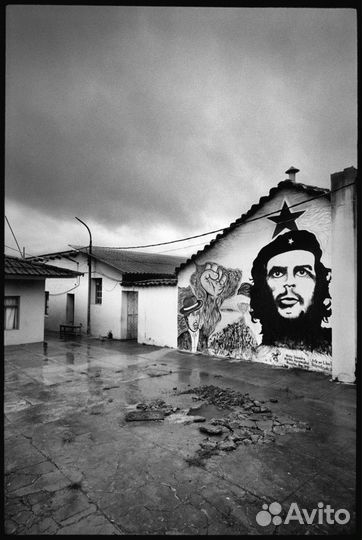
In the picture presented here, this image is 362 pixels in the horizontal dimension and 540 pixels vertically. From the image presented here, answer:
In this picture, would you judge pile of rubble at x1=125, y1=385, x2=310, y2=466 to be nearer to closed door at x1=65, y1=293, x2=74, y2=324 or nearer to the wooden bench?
the wooden bench

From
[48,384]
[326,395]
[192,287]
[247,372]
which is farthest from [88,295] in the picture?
[326,395]

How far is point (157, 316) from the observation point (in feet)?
47.5

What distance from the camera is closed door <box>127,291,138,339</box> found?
16337 millimetres

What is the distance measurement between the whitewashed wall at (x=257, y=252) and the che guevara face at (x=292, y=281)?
0.64 meters

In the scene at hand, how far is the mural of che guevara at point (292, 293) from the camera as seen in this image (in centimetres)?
941

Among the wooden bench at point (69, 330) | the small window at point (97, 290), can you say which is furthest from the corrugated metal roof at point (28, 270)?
the wooden bench at point (69, 330)

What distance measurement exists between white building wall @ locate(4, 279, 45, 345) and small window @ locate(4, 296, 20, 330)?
0.54ft

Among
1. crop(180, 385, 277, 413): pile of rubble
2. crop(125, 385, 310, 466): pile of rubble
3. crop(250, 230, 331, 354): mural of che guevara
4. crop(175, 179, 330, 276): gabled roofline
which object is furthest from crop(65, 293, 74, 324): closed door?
crop(125, 385, 310, 466): pile of rubble

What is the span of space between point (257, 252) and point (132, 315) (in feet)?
27.6

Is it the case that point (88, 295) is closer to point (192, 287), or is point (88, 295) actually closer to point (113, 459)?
point (192, 287)

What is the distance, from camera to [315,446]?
15.4 feet

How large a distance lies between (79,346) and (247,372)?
8049 mm

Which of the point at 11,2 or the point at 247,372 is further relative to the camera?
the point at 247,372

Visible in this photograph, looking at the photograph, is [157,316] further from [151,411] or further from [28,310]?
[151,411]
